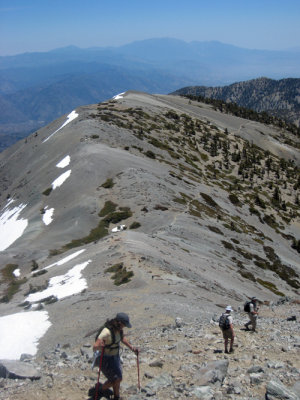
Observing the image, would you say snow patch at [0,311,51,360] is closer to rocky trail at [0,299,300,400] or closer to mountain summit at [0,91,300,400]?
mountain summit at [0,91,300,400]

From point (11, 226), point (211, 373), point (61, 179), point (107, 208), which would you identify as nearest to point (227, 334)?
point (211, 373)

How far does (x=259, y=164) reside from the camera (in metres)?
99.4

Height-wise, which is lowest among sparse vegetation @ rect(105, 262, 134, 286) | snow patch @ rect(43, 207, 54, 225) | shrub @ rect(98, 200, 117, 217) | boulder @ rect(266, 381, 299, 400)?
snow patch @ rect(43, 207, 54, 225)

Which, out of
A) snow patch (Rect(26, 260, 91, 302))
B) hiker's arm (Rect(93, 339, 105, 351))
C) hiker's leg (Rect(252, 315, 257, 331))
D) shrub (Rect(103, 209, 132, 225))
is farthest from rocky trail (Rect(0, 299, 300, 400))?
shrub (Rect(103, 209, 132, 225))

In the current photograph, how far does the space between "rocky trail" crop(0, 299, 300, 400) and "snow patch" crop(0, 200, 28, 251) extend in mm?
33291

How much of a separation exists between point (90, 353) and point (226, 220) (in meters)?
39.3

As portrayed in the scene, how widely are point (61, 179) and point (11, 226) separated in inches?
403

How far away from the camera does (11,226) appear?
52.2 meters

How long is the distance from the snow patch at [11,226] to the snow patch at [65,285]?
63.4 feet

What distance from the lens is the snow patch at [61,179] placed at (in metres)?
56.8

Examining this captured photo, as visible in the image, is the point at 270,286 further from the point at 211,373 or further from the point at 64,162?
the point at 64,162

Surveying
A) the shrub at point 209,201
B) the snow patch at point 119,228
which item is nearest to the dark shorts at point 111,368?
the snow patch at point 119,228

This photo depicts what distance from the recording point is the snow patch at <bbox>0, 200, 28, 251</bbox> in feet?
156

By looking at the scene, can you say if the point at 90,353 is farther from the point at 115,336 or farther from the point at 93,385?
the point at 115,336
